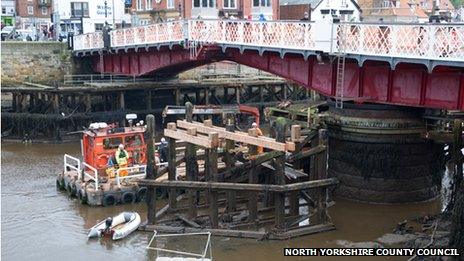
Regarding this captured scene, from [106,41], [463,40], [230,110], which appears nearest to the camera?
[463,40]

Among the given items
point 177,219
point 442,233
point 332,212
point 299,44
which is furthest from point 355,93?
point 177,219

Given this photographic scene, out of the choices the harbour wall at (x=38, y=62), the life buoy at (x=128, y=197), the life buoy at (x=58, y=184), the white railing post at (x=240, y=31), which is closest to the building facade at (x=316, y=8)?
the harbour wall at (x=38, y=62)

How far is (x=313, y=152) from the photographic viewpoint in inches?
738

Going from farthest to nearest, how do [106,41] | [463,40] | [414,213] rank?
[106,41] < [414,213] < [463,40]

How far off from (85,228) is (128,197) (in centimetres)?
244

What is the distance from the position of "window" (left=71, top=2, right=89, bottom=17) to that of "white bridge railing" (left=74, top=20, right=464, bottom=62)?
116ft

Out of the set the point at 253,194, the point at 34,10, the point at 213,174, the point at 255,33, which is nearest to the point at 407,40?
the point at 253,194

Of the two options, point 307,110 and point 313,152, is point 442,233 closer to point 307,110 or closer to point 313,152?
point 313,152

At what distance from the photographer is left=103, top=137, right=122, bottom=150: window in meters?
23.2

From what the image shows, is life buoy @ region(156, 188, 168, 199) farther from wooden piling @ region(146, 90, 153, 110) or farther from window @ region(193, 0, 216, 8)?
window @ region(193, 0, 216, 8)

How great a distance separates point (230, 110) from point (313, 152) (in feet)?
27.8

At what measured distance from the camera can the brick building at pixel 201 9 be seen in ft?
166

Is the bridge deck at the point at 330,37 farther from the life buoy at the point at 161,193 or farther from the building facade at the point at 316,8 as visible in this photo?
the building facade at the point at 316,8

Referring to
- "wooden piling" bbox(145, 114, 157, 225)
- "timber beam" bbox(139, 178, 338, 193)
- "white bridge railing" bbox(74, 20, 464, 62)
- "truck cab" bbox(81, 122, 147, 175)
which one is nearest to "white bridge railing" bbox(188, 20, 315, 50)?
"white bridge railing" bbox(74, 20, 464, 62)
